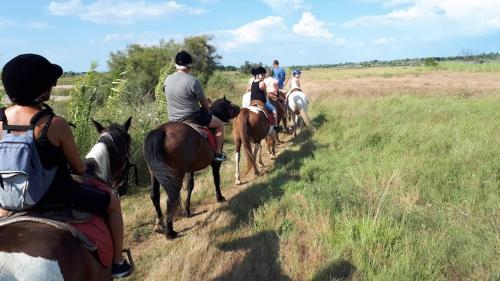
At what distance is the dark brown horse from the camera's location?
18.6 feet

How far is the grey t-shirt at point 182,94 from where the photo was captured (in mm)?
6289

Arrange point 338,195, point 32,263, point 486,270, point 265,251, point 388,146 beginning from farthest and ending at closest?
point 388,146, point 338,195, point 265,251, point 486,270, point 32,263

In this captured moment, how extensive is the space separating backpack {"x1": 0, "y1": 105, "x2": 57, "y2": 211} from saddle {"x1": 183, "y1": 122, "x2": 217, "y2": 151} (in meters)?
3.87

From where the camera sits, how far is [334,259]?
4.41 meters

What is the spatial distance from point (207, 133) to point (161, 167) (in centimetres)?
137

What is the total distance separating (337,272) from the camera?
4.22 m

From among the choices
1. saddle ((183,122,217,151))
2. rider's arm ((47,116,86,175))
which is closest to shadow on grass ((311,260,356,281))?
rider's arm ((47,116,86,175))

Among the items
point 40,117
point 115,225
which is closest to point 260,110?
point 115,225

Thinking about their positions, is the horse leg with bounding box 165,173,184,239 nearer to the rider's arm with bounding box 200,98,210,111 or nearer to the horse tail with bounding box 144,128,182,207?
the horse tail with bounding box 144,128,182,207

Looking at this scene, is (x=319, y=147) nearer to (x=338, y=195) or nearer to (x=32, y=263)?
(x=338, y=195)

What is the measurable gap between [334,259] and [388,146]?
219 inches

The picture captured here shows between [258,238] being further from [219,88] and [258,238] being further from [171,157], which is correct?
[219,88]

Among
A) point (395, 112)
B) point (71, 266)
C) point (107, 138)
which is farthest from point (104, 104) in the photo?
point (395, 112)

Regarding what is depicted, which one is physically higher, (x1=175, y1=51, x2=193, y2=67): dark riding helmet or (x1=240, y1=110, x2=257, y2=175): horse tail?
(x1=175, y1=51, x2=193, y2=67): dark riding helmet
